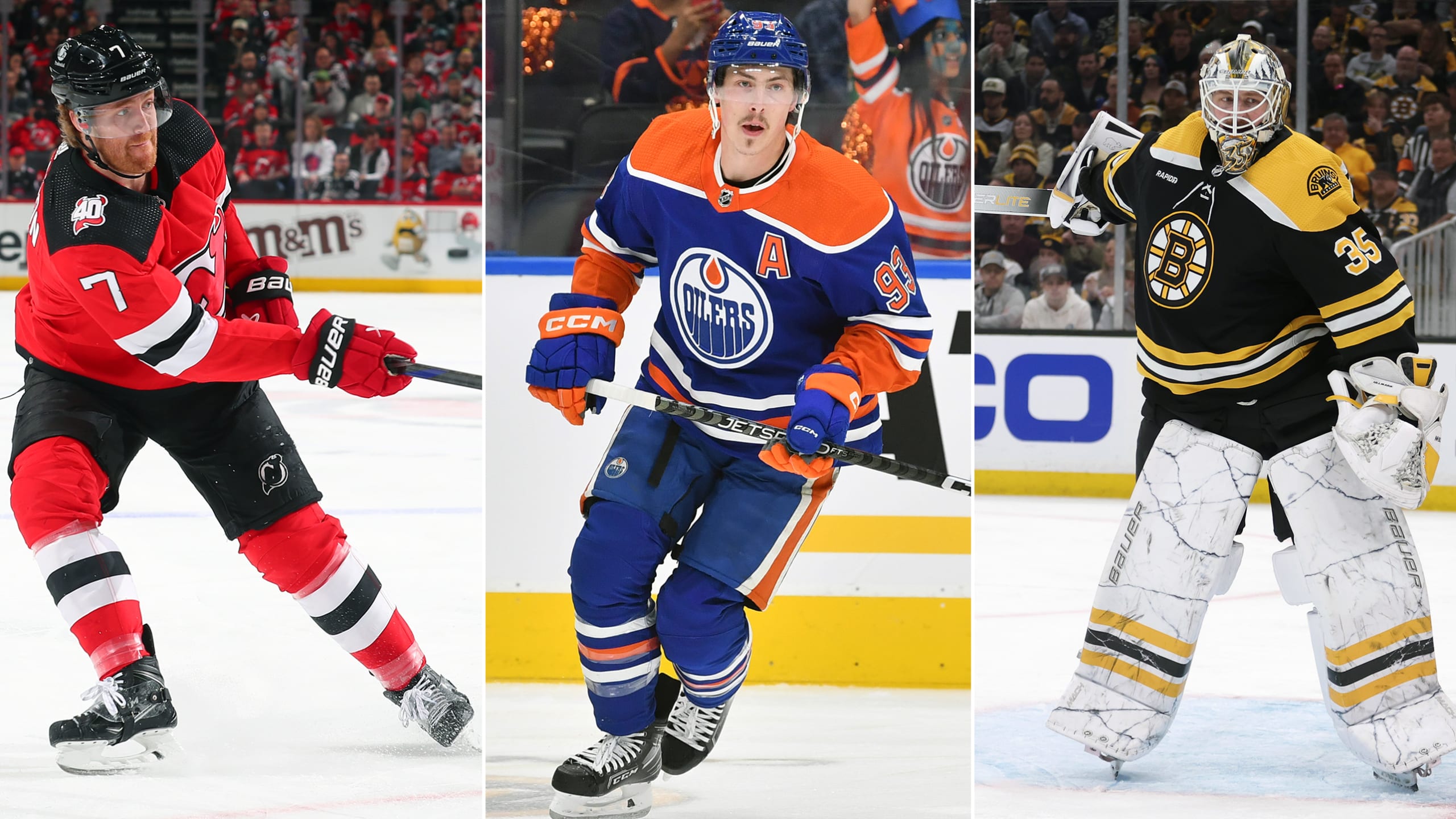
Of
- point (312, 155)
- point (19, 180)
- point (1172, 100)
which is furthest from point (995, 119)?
point (19, 180)

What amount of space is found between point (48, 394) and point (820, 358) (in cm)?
131

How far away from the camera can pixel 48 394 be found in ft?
8.11

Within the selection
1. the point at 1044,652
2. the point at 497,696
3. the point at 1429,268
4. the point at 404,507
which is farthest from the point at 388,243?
the point at 497,696

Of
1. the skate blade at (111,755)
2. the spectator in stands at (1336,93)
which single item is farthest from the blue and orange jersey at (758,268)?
the spectator in stands at (1336,93)

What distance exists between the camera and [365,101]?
37.5ft

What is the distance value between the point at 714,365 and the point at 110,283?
3.09 feet

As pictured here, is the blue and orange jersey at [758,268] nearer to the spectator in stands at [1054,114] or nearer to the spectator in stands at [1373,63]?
the spectator in stands at [1054,114]

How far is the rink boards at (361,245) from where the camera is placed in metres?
10.6

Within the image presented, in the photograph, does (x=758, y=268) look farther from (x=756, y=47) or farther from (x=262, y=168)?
(x=262, y=168)

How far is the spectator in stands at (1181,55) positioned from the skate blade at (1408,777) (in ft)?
16.5

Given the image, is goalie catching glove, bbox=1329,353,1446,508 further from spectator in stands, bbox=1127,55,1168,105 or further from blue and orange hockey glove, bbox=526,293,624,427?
spectator in stands, bbox=1127,55,1168,105

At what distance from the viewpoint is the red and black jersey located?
2277 millimetres

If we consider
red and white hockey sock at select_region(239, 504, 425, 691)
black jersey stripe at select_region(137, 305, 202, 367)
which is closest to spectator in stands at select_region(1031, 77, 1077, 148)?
red and white hockey sock at select_region(239, 504, 425, 691)

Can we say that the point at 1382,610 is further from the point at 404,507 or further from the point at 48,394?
the point at 404,507
